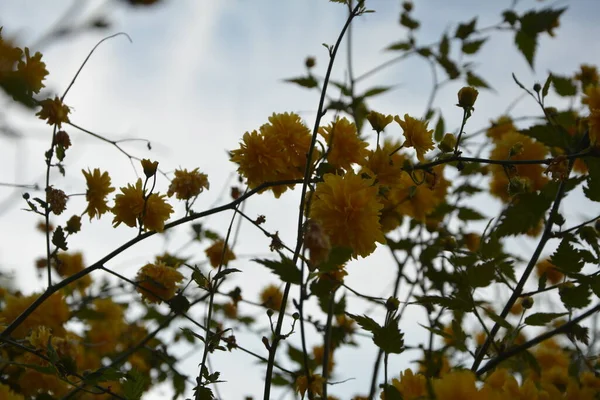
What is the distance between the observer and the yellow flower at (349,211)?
107 cm

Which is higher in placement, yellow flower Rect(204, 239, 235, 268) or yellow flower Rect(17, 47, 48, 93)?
yellow flower Rect(17, 47, 48, 93)

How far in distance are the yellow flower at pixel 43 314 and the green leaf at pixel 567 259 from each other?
4.76 ft

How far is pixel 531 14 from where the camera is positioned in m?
2.09

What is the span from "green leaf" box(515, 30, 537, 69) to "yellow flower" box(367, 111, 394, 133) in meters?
1.12

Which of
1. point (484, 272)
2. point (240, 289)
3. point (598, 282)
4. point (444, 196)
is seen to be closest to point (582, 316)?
point (598, 282)

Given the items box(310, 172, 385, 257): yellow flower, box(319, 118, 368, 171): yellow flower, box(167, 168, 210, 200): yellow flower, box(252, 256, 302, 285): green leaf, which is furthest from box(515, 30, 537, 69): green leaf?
box(252, 256, 302, 285): green leaf

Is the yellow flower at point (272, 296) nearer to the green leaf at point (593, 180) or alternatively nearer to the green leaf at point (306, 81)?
the green leaf at point (306, 81)

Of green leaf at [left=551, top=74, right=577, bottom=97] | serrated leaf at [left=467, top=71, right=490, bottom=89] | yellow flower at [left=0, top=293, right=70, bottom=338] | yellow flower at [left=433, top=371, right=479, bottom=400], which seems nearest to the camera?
yellow flower at [left=433, top=371, right=479, bottom=400]

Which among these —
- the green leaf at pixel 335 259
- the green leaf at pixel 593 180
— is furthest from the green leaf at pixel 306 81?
the green leaf at pixel 335 259

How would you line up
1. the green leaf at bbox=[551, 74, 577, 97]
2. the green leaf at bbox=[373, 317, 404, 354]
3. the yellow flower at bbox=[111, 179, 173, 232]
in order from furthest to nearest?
1. the green leaf at bbox=[551, 74, 577, 97]
2. the yellow flower at bbox=[111, 179, 173, 232]
3. the green leaf at bbox=[373, 317, 404, 354]

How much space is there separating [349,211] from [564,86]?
155cm

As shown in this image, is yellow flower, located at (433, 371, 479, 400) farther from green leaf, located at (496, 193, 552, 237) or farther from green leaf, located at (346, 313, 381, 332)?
green leaf, located at (496, 193, 552, 237)

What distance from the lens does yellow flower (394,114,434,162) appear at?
127 cm

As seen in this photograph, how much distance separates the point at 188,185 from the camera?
1.34m
